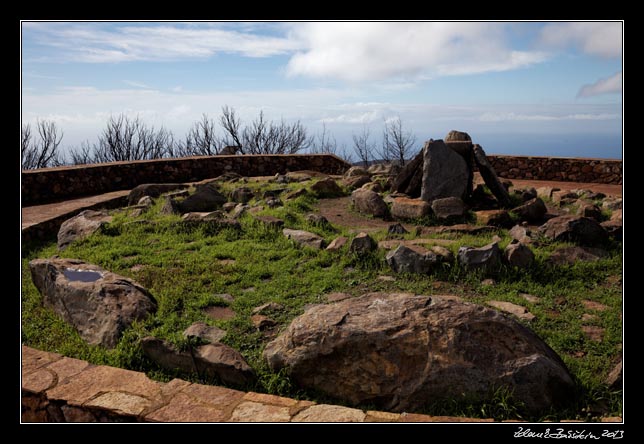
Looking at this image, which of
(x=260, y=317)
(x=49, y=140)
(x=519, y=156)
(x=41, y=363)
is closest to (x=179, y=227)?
(x=260, y=317)

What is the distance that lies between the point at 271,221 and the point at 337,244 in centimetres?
164

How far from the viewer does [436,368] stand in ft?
11.8

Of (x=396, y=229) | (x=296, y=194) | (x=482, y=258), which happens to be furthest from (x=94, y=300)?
(x=296, y=194)

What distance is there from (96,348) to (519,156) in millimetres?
14725

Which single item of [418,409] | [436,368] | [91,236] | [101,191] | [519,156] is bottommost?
[418,409]

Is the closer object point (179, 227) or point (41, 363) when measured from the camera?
point (41, 363)

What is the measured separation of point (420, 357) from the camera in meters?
3.65

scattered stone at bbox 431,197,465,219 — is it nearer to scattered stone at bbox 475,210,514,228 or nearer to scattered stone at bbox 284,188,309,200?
scattered stone at bbox 475,210,514,228

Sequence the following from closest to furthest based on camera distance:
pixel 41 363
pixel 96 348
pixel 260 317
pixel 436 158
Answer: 1. pixel 41 363
2. pixel 96 348
3. pixel 260 317
4. pixel 436 158

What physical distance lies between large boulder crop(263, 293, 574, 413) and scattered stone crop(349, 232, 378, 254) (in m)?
2.59

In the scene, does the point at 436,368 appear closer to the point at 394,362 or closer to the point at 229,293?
the point at 394,362

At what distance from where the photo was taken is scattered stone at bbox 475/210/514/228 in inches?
331

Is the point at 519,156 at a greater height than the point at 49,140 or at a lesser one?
lesser

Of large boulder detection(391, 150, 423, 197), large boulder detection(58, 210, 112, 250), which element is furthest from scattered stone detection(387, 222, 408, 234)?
large boulder detection(58, 210, 112, 250)
